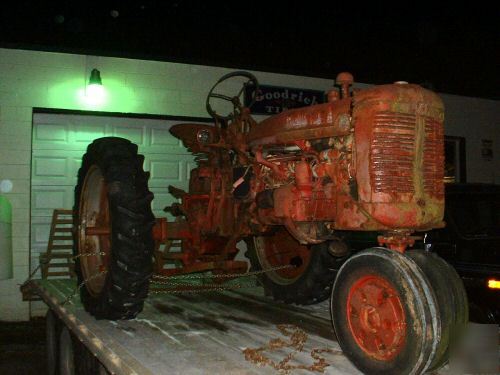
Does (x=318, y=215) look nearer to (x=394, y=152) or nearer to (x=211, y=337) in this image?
(x=394, y=152)

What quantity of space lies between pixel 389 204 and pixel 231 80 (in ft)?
19.1

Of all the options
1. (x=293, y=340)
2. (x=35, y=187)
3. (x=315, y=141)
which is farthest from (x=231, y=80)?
(x=293, y=340)

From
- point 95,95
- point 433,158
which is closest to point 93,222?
point 433,158

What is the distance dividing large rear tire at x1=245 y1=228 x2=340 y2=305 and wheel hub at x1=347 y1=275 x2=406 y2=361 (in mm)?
1730

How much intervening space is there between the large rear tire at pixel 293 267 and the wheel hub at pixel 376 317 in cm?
173

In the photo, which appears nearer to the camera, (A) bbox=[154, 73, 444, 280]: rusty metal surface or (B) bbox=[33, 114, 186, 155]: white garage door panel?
(A) bbox=[154, 73, 444, 280]: rusty metal surface

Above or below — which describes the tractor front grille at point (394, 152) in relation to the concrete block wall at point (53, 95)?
below

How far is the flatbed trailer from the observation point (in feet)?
9.20

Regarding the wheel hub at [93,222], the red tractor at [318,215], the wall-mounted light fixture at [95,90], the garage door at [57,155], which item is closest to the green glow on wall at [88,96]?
the wall-mounted light fixture at [95,90]

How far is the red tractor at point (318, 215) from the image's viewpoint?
272cm

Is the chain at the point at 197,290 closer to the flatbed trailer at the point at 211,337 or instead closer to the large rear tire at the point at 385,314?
the flatbed trailer at the point at 211,337

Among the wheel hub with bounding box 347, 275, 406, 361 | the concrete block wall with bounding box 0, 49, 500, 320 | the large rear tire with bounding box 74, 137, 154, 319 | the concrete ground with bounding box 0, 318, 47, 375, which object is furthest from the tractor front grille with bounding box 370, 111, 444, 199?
the concrete block wall with bounding box 0, 49, 500, 320

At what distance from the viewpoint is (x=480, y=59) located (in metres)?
10.4

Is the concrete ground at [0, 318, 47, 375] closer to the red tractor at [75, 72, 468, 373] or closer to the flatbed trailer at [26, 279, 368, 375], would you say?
the flatbed trailer at [26, 279, 368, 375]
